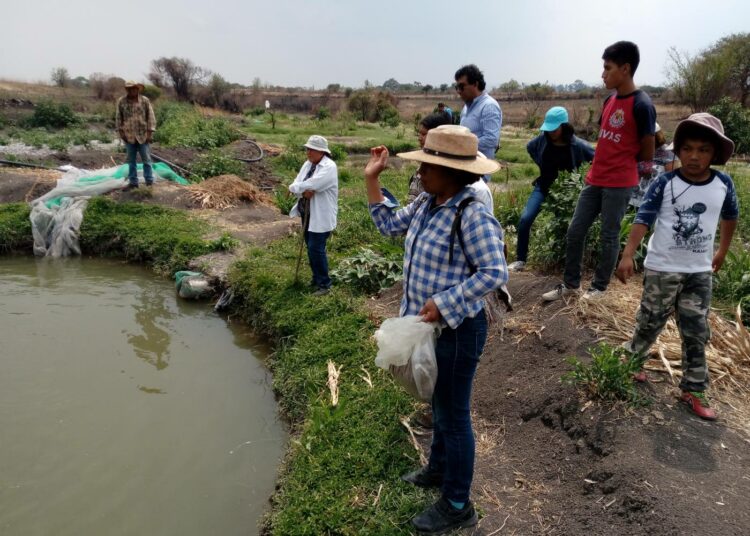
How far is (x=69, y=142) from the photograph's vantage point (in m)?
14.5

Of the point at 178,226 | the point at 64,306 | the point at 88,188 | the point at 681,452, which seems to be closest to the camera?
the point at 681,452

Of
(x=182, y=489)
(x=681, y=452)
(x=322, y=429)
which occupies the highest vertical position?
(x=681, y=452)

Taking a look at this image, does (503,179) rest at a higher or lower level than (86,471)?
higher

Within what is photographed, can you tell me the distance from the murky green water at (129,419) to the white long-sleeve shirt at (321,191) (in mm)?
1421

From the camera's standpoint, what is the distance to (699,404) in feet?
9.20

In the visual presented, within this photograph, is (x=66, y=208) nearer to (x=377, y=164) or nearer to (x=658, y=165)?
(x=377, y=164)

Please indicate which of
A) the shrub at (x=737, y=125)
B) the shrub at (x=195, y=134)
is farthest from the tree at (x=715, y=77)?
the shrub at (x=195, y=134)

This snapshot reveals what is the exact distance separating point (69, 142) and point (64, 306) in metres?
11.1

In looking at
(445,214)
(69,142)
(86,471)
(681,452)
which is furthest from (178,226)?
(69,142)

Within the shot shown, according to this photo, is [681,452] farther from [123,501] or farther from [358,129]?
[358,129]

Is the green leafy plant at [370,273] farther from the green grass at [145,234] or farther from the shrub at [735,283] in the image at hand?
the shrub at [735,283]

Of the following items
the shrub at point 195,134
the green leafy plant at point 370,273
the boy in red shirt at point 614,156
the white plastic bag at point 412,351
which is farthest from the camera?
the shrub at point 195,134

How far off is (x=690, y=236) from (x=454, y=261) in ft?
4.89

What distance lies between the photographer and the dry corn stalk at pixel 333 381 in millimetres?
3656
